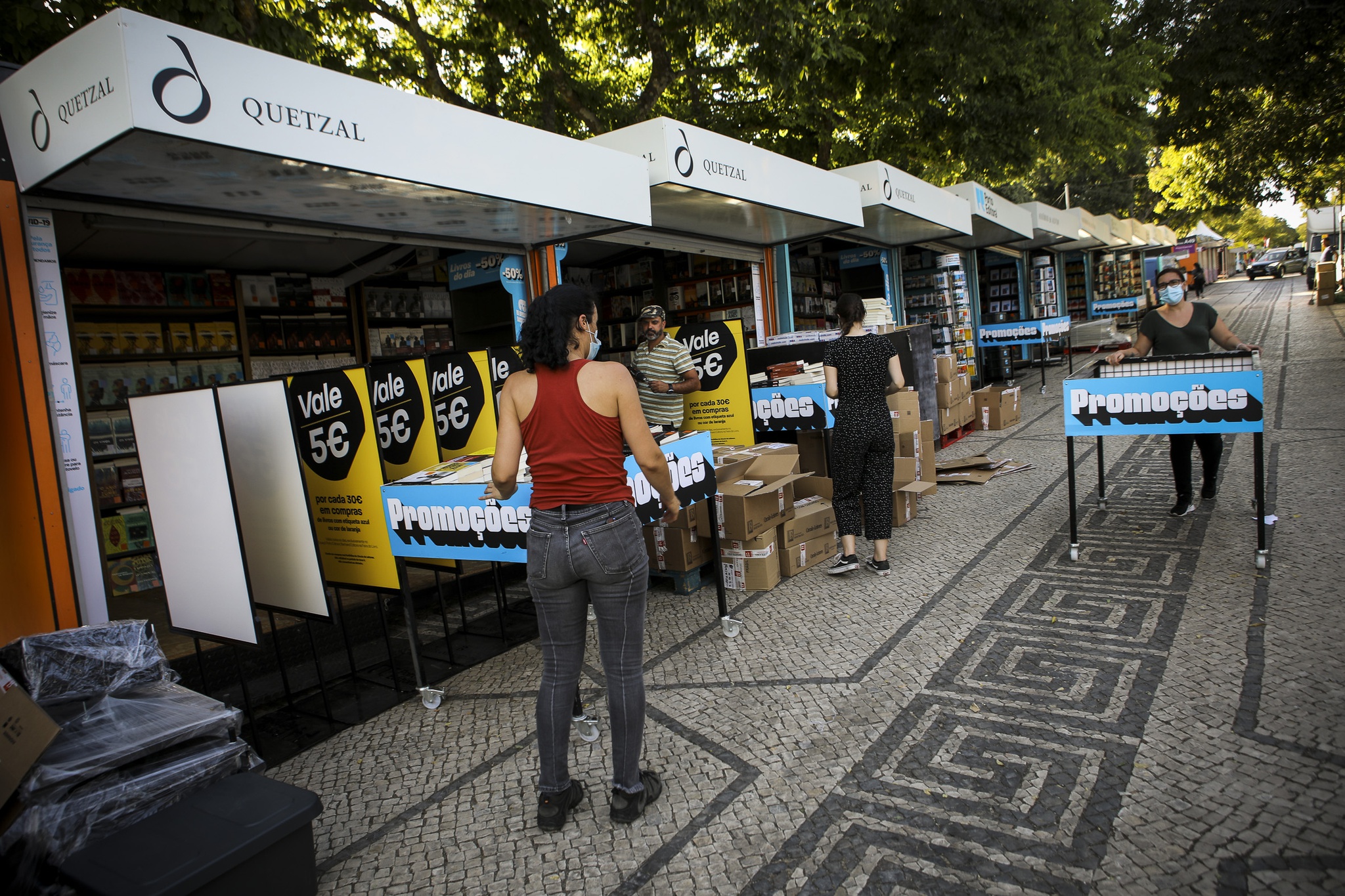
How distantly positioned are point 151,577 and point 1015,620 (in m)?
5.84

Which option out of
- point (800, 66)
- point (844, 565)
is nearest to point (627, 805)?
point (844, 565)

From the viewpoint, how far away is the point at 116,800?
7.51ft

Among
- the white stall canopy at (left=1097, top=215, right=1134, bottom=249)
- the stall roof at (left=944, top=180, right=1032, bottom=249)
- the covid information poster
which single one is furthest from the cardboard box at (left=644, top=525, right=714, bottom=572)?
the white stall canopy at (left=1097, top=215, right=1134, bottom=249)

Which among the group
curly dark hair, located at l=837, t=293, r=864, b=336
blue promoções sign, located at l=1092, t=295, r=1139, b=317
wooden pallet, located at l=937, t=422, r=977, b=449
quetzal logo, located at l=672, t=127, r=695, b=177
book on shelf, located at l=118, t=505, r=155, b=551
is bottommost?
wooden pallet, located at l=937, t=422, r=977, b=449

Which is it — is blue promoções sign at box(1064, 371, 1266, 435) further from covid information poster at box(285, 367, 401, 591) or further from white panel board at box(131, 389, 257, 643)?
white panel board at box(131, 389, 257, 643)

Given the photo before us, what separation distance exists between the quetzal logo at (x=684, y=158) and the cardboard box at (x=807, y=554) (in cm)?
262

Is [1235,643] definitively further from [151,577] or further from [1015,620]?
[151,577]

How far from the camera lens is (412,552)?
3.66 metres

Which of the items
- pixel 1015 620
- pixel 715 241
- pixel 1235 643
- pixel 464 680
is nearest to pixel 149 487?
pixel 464 680

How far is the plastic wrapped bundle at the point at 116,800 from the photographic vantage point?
2158 mm

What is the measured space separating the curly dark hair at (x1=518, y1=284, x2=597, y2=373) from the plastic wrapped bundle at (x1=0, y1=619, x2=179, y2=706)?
1.79 metres

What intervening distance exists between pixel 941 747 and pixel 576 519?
5.22 feet

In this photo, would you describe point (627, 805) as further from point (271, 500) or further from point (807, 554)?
point (807, 554)

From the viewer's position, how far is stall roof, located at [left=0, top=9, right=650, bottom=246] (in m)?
2.85
